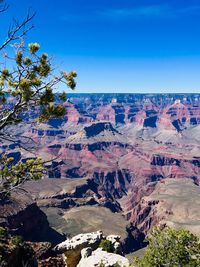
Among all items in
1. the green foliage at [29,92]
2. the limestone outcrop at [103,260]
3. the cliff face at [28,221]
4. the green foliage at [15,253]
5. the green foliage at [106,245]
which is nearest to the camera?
the green foliage at [29,92]

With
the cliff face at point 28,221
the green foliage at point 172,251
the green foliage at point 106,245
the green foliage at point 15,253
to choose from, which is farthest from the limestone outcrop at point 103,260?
the cliff face at point 28,221

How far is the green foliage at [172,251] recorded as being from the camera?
94.4 feet

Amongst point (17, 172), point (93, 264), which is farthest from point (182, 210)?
point (17, 172)

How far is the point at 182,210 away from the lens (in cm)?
18350

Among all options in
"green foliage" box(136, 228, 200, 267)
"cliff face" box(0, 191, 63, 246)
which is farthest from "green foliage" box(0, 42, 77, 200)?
"cliff face" box(0, 191, 63, 246)

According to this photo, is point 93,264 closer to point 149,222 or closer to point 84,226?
point 84,226

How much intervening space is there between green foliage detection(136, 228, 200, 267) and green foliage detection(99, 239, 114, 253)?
9358mm

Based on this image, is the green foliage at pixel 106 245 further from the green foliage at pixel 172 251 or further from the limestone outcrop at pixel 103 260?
the green foliage at pixel 172 251

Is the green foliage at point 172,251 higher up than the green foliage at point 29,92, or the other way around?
the green foliage at point 29,92

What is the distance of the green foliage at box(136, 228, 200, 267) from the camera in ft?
94.4

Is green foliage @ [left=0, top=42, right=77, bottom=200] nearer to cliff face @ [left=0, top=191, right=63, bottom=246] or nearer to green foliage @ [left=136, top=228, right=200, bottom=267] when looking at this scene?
green foliage @ [left=136, top=228, right=200, bottom=267]

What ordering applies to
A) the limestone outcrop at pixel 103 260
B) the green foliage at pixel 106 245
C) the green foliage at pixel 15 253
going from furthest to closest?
the green foliage at pixel 106 245 < the green foliage at pixel 15 253 < the limestone outcrop at pixel 103 260

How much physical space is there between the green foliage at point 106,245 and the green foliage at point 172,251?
936 centimetres

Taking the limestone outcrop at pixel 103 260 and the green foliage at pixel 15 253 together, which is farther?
the green foliage at pixel 15 253
